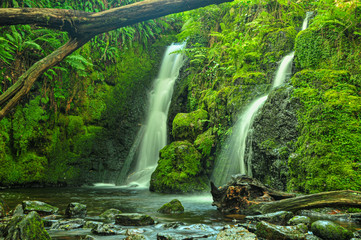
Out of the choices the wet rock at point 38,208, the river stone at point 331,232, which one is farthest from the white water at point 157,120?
the river stone at point 331,232

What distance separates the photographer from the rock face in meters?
5.98

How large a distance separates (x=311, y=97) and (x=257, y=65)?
408cm

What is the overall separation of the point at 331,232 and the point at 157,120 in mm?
10578

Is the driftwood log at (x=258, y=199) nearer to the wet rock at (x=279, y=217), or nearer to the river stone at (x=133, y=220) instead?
the wet rock at (x=279, y=217)

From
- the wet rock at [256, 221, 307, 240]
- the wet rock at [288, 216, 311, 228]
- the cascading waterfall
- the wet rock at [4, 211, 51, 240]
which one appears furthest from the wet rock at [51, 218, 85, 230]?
the cascading waterfall

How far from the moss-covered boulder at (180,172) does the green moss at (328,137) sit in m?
3.58

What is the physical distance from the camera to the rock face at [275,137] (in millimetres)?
5977

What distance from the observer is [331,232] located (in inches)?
120

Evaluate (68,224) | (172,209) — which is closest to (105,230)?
(68,224)

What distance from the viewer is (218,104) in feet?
30.0

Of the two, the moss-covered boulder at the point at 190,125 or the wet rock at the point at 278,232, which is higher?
the moss-covered boulder at the point at 190,125

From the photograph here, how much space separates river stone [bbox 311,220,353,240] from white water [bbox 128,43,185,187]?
778 centimetres

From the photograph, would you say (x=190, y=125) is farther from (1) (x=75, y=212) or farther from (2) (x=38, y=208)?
(2) (x=38, y=208)

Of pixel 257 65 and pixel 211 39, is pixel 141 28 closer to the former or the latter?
pixel 211 39
